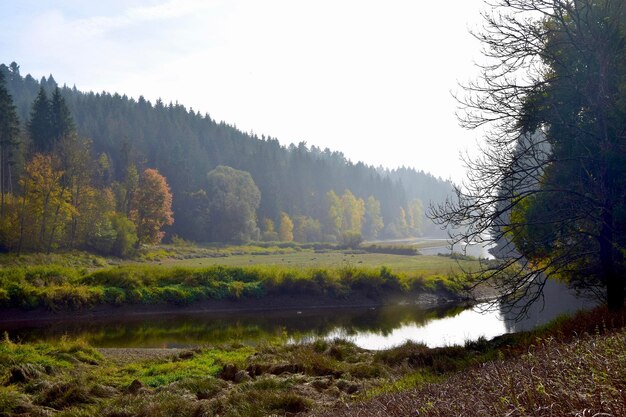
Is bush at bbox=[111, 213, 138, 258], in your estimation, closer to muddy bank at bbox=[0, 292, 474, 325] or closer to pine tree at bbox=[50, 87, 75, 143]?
pine tree at bbox=[50, 87, 75, 143]

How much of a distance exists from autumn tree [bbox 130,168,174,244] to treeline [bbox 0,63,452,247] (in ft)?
39.4

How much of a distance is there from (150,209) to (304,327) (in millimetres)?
42860

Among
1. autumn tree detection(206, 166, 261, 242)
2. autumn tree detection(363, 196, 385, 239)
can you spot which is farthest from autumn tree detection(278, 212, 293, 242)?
autumn tree detection(363, 196, 385, 239)

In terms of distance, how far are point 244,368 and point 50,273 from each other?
981 inches

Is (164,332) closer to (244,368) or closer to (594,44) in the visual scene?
(244,368)

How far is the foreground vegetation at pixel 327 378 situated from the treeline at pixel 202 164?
60.5 metres

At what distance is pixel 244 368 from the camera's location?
15.8 metres

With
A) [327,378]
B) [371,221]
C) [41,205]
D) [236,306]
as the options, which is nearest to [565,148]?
[327,378]

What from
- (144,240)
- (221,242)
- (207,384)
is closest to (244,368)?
(207,384)

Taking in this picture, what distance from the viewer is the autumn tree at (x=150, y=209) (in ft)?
213

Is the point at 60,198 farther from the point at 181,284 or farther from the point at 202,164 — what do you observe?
the point at 202,164

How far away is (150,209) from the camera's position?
66.9m

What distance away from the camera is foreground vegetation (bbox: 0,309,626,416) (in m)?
5.05

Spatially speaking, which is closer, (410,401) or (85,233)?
(410,401)
